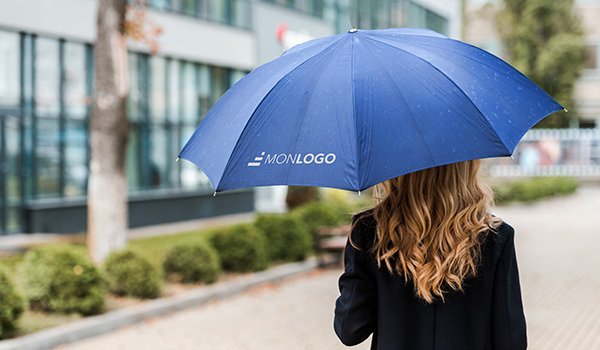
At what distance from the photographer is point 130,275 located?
28.6 feet

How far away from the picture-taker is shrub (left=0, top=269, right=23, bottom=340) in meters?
6.73

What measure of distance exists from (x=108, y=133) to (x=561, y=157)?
33.2m

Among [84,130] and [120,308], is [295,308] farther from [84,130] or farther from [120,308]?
[84,130]

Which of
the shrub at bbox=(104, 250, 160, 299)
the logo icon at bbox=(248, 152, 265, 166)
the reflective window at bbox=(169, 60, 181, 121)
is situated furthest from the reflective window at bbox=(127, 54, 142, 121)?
the logo icon at bbox=(248, 152, 265, 166)

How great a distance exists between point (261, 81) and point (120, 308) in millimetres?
6118

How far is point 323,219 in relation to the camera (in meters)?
13.3

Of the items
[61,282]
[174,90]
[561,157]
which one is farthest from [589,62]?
[61,282]

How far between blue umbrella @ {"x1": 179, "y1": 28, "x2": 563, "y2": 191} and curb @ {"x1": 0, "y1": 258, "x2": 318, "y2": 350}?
4873 millimetres

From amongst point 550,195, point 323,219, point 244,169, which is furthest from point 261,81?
point 550,195

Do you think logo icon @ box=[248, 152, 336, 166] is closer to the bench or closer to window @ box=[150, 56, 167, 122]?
the bench

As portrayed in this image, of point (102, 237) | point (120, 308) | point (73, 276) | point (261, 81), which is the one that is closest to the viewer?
point (261, 81)

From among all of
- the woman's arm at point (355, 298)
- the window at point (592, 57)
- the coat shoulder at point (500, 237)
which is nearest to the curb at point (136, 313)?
the woman's arm at point (355, 298)

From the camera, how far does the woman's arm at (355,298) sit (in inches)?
96.3

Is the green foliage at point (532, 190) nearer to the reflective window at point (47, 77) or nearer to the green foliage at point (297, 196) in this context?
the green foliage at point (297, 196)
